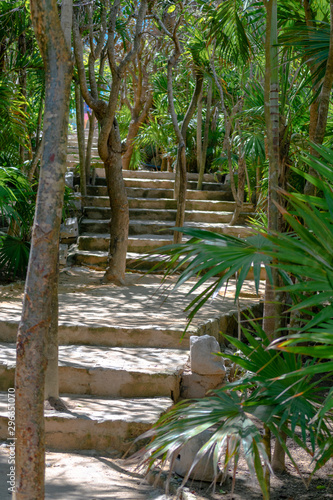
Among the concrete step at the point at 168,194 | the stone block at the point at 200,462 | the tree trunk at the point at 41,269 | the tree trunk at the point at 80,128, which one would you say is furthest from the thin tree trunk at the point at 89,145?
the tree trunk at the point at 41,269

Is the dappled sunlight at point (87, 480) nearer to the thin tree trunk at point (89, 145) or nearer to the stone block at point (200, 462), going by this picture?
the stone block at point (200, 462)

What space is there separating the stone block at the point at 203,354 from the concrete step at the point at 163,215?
4.86 m

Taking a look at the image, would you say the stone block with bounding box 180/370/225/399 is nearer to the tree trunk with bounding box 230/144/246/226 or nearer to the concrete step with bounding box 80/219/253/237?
the concrete step with bounding box 80/219/253/237

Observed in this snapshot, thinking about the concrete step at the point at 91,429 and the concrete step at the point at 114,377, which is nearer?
the concrete step at the point at 91,429

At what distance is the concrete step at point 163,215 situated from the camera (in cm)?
846

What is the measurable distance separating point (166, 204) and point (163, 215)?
1.27ft

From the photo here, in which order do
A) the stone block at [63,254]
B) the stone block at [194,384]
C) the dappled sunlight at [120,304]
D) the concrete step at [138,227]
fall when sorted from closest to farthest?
the stone block at [194,384] → the dappled sunlight at [120,304] → the stone block at [63,254] → the concrete step at [138,227]

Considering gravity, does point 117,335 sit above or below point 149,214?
below

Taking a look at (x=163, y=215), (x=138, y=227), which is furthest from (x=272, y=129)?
(x=163, y=215)

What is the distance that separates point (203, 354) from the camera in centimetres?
383

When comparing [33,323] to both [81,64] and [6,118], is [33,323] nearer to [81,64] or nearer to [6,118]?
[81,64]

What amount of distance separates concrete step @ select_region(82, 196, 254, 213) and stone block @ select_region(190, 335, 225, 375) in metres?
5.25

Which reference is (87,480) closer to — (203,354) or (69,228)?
(203,354)

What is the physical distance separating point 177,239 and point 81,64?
227 centimetres
